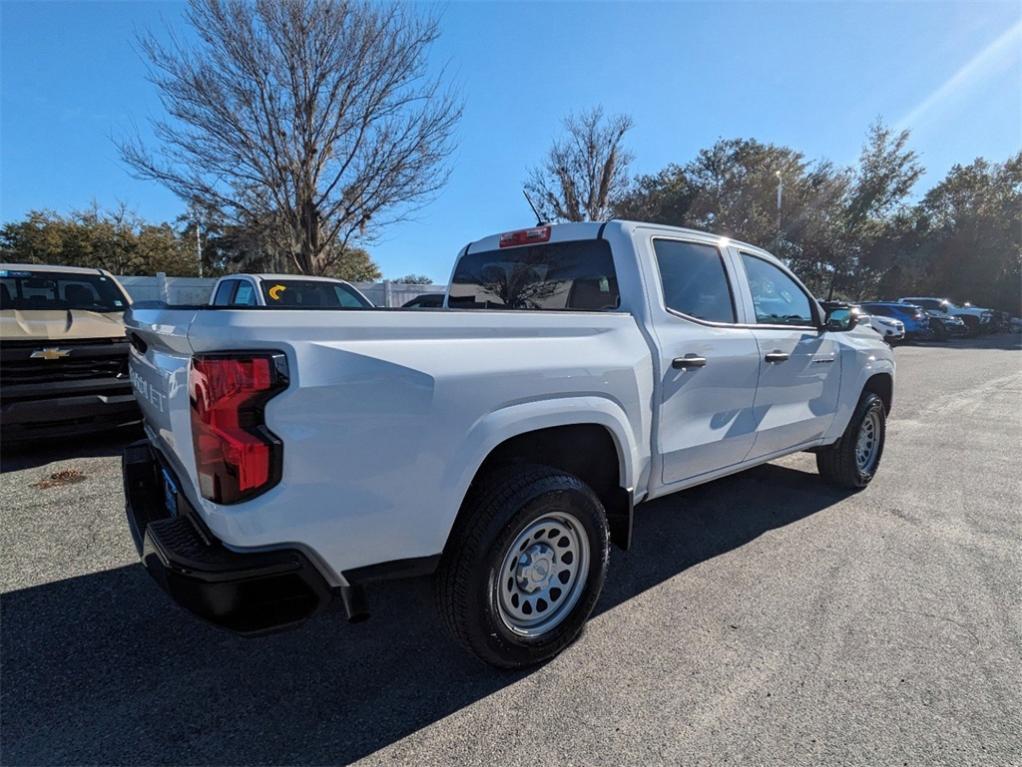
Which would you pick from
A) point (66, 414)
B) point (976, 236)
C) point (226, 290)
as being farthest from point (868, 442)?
point (976, 236)

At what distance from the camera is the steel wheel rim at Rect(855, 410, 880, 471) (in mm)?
4684

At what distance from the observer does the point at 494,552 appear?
2160 millimetres

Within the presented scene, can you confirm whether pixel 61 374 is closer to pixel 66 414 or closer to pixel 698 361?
pixel 66 414

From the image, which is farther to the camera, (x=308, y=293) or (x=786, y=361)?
(x=308, y=293)

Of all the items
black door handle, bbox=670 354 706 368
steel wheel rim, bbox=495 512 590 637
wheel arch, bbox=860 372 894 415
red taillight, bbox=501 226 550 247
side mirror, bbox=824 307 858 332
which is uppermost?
red taillight, bbox=501 226 550 247

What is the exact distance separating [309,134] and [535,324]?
15.1 meters

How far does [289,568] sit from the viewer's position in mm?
1753

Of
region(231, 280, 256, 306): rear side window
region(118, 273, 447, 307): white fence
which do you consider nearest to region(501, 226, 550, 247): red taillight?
region(231, 280, 256, 306): rear side window

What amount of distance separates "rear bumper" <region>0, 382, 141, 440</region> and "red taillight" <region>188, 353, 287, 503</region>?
4.26 meters

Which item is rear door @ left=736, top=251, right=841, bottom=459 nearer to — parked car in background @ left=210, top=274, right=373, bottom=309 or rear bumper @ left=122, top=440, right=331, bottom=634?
rear bumper @ left=122, top=440, right=331, bottom=634

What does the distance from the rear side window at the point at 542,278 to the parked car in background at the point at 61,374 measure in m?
3.47

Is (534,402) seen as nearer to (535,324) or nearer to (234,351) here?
(535,324)

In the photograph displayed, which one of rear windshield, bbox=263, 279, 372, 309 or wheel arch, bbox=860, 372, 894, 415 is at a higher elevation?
rear windshield, bbox=263, 279, 372, 309

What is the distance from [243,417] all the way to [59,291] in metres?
6.11
